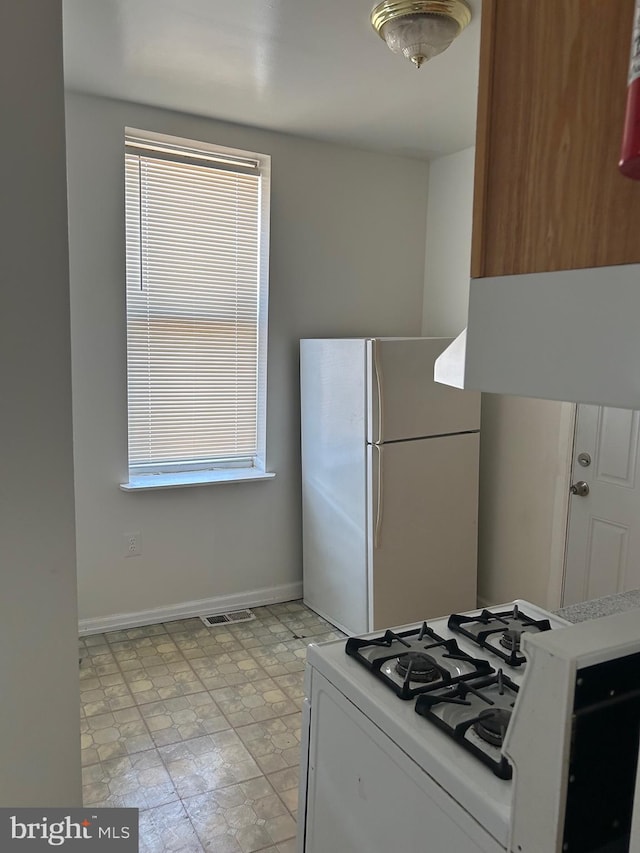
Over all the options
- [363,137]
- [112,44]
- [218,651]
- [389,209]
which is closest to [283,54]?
[112,44]

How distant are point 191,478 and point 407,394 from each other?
128cm

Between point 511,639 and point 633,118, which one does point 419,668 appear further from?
point 633,118

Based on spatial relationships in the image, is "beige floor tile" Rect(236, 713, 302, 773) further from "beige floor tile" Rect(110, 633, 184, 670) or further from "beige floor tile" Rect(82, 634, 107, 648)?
"beige floor tile" Rect(82, 634, 107, 648)

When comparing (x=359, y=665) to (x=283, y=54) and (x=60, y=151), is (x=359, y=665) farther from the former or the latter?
(x=283, y=54)

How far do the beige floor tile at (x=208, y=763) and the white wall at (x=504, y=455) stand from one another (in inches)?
69.3

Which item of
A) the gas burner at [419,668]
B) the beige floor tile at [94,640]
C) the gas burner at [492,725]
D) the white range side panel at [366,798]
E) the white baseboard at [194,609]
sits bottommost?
the beige floor tile at [94,640]

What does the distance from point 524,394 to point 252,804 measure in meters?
2.05

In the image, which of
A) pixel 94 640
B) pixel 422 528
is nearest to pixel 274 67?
pixel 422 528

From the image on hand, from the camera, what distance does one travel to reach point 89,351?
3.13 m

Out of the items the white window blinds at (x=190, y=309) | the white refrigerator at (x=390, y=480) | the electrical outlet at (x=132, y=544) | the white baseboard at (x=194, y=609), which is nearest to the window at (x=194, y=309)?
the white window blinds at (x=190, y=309)

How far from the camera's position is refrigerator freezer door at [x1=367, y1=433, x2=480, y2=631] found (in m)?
3.09

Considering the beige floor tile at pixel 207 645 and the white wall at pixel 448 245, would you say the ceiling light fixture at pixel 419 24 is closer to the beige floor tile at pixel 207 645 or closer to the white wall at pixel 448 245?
the white wall at pixel 448 245

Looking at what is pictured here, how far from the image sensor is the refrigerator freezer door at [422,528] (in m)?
3.09

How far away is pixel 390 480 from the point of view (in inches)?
121
